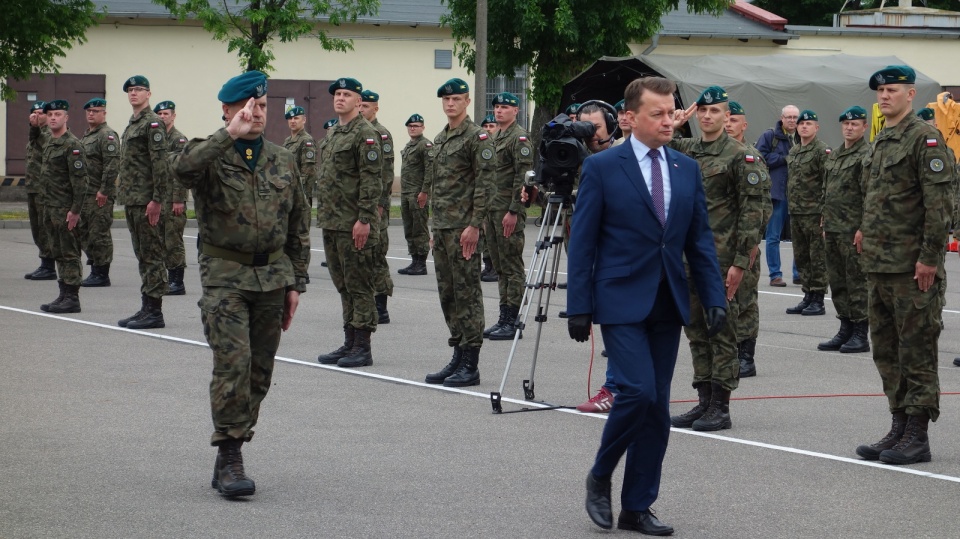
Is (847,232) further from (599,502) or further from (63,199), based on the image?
(63,199)

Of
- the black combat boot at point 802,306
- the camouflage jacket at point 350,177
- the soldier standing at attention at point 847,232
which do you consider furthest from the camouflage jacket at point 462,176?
the black combat boot at point 802,306

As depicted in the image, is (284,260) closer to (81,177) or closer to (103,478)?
(103,478)

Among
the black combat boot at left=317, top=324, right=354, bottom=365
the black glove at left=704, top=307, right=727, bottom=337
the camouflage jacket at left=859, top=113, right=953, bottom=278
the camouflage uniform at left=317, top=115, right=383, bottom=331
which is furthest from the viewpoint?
the black combat boot at left=317, top=324, right=354, bottom=365

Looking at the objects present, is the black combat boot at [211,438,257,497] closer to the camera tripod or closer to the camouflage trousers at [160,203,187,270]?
the camera tripod

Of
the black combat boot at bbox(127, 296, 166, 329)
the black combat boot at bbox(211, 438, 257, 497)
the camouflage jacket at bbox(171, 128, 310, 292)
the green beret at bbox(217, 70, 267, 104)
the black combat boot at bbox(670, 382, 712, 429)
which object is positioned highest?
the green beret at bbox(217, 70, 267, 104)

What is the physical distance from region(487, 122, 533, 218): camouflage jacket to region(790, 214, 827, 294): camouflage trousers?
3.05m

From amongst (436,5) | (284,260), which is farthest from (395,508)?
(436,5)

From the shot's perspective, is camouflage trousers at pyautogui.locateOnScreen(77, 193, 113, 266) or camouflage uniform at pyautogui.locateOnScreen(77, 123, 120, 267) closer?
camouflage uniform at pyautogui.locateOnScreen(77, 123, 120, 267)

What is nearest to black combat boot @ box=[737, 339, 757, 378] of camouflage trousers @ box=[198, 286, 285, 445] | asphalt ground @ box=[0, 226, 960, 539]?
asphalt ground @ box=[0, 226, 960, 539]

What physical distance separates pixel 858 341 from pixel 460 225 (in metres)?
4.13

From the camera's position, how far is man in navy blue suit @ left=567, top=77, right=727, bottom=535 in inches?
230

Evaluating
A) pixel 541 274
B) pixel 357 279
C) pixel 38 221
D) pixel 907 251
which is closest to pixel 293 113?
pixel 38 221

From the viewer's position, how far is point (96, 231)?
623 inches

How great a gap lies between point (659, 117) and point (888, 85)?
210 centimetres
